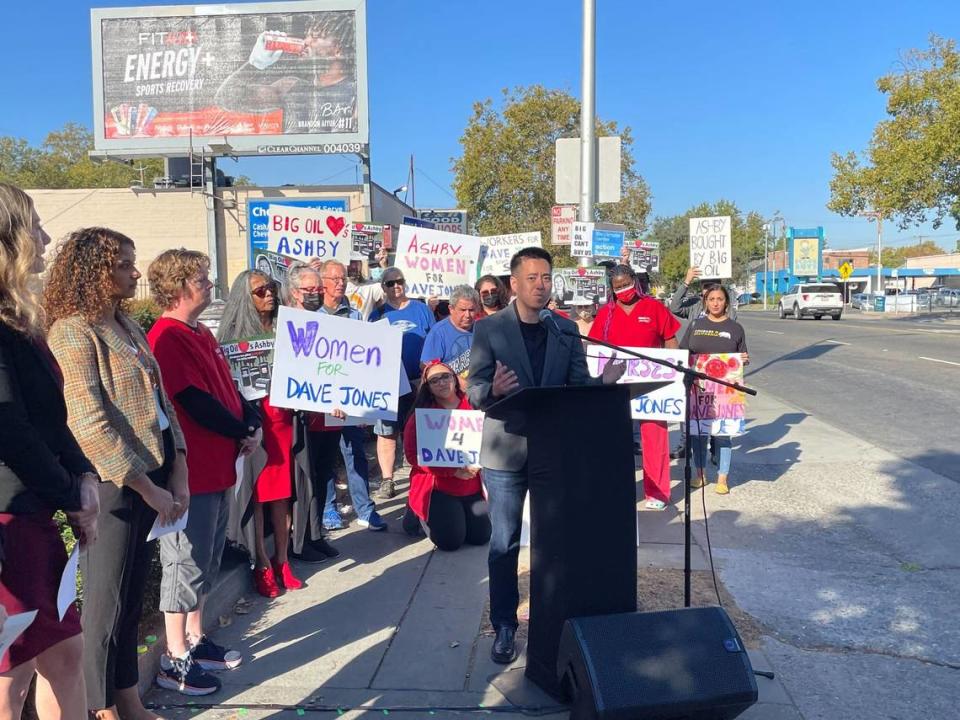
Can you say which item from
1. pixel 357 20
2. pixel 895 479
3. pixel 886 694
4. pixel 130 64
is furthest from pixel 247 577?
pixel 130 64

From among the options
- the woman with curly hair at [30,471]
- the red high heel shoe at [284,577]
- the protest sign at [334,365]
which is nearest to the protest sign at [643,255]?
the protest sign at [334,365]

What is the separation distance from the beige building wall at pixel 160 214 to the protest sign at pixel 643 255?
16.9m

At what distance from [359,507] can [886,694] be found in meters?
3.83

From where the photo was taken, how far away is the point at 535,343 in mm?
4055

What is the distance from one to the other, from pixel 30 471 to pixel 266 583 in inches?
113

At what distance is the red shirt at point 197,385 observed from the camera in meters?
3.65

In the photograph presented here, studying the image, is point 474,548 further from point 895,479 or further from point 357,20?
point 357,20

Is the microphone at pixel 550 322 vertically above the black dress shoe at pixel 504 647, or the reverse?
the microphone at pixel 550 322

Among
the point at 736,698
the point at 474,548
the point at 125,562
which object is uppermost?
the point at 125,562

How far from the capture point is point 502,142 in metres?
29.7

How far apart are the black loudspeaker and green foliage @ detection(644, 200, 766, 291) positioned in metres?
24.2

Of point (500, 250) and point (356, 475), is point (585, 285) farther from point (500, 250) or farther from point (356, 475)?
point (356, 475)

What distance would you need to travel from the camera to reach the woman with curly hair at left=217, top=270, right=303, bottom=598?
4.88 m

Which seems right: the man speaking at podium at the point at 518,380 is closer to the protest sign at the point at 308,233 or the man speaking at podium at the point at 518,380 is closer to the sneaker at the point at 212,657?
the sneaker at the point at 212,657
